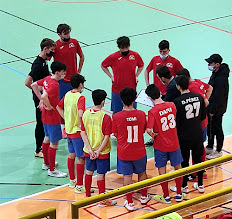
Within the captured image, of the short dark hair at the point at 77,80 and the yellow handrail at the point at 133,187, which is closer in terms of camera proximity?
the yellow handrail at the point at 133,187

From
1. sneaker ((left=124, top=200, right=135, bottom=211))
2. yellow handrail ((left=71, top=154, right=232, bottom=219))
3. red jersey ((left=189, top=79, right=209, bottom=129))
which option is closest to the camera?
yellow handrail ((left=71, top=154, right=232, bottom=219))

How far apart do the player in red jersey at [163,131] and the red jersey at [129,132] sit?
0.17 m

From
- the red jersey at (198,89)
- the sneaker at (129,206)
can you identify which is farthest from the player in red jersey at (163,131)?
the red jersey at (198,89)

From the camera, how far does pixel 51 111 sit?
1043 cm

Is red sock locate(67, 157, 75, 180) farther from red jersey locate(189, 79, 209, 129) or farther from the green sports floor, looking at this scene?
red jersey locate(189, 79, 209, 129)

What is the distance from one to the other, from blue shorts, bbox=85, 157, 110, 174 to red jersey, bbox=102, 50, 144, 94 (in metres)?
2.52

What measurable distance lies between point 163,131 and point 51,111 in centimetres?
213

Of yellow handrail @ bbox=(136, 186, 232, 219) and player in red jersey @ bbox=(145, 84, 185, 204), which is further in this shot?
player in red jersey @ bbox=(145, 84, 185, 204)

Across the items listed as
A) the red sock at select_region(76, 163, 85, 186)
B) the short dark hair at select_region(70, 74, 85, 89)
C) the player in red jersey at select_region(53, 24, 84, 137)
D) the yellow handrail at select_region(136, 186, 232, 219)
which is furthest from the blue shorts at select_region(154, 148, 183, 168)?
the player in red jersey at select_region(53, 24, 84, 137)

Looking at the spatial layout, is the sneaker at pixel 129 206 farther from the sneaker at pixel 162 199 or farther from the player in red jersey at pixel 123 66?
the player in red jersey at pixel 123 66

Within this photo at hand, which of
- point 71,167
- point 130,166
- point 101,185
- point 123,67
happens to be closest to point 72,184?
point 71,167

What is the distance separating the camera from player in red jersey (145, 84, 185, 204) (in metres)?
9.29

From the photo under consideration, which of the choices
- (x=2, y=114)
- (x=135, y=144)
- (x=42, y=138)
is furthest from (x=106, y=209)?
(x=2, y=114)

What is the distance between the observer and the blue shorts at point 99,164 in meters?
9.55
